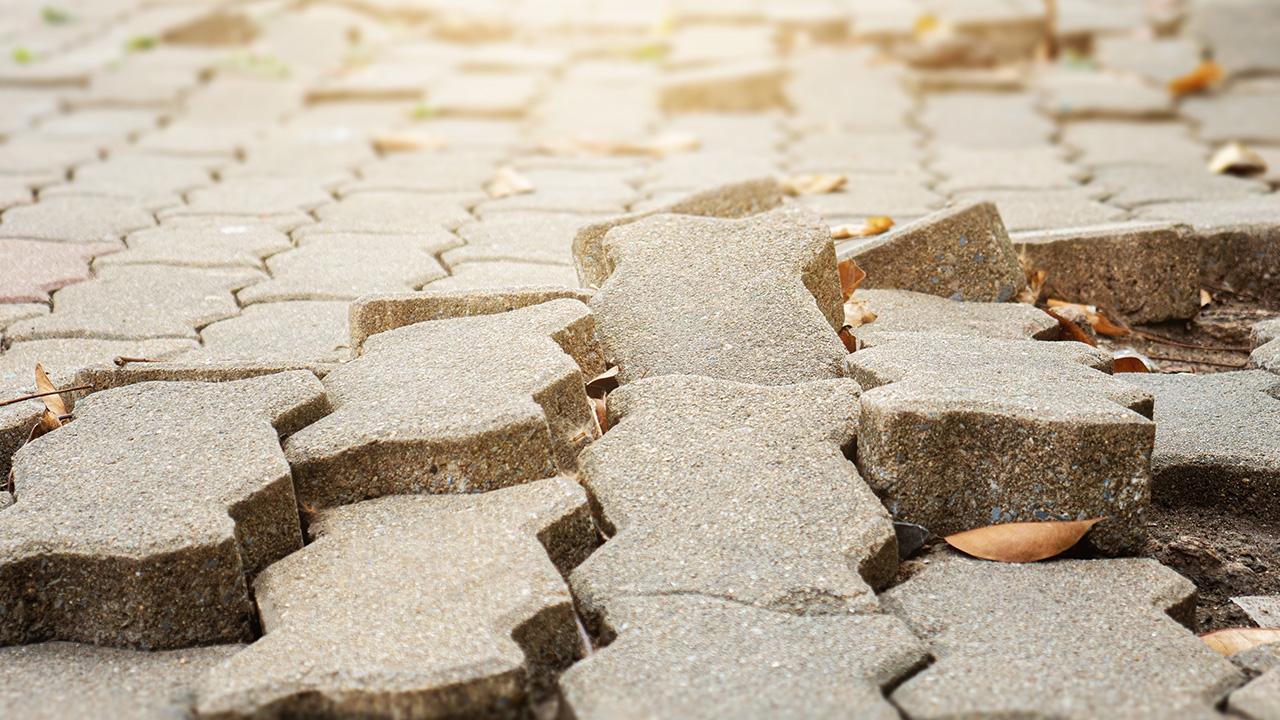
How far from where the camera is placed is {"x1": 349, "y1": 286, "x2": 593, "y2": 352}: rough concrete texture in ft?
6.09

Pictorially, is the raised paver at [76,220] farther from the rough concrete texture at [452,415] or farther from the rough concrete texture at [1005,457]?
the rough concrete texture at [1005,457]

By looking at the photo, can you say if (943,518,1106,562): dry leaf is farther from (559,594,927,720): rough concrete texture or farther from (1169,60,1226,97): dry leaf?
(1169,60,1226,97): dry leaf

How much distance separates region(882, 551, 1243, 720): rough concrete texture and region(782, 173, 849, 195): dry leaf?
1951mm

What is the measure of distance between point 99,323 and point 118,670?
1.17 meters

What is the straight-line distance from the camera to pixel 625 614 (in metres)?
1.28

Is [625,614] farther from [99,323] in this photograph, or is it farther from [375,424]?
[99,323]

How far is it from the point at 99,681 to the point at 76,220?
6.63 ft

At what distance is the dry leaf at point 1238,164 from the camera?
3.46 m

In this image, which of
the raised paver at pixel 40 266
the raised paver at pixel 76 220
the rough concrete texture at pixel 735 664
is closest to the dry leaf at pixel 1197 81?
the raised paver at pixel 76 220

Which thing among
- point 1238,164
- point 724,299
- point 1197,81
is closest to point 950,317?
point 724,299

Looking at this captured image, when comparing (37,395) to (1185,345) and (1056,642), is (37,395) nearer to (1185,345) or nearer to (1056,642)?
(1056,642)

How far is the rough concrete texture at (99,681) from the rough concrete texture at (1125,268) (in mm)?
1798

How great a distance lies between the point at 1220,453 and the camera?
169cm

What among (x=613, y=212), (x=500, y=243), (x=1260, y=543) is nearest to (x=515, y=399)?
(x=1260, y=543)
